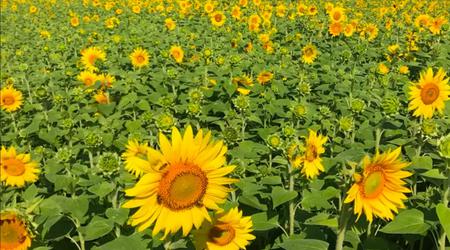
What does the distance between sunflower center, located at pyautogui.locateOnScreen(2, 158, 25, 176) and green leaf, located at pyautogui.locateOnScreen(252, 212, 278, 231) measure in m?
2.45

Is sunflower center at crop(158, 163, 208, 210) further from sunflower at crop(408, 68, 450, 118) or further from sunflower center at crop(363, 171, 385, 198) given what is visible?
sunflower at crop(408, 68, 450, 118)

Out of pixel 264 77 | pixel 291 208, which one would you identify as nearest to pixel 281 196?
pixel 291 208

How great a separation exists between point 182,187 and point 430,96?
3460 millimetres

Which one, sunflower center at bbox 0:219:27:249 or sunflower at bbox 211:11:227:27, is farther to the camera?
sunflower at bbox 211:11:227:27

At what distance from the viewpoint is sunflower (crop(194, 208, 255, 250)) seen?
8.81 ft

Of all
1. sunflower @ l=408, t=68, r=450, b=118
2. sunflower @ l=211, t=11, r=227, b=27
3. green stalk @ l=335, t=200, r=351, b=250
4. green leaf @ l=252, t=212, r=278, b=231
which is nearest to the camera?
green stalk @ l=335, t=200, r=351, b=250

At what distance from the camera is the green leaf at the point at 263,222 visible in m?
3.38

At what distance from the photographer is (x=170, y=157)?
84.0 inches

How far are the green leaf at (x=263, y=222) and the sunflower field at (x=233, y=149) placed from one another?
0.01 metres

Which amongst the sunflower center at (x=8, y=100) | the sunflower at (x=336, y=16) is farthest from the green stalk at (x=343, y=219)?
the sunflower at (x=336, y=16)

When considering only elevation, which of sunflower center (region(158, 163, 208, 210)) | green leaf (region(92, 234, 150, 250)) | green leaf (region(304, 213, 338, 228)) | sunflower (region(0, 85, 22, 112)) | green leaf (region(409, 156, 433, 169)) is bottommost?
green leaf (region(304, 213, 338, 228))

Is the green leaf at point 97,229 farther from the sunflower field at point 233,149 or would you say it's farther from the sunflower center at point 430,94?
the sunflower center at point 430,94

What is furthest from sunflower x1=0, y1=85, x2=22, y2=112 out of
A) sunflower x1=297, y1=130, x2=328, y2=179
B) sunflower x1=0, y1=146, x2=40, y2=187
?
sunflower x1=297, y1=130, x2=328, y2=179

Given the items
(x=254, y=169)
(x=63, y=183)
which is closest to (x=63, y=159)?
(x=63, y=183)
